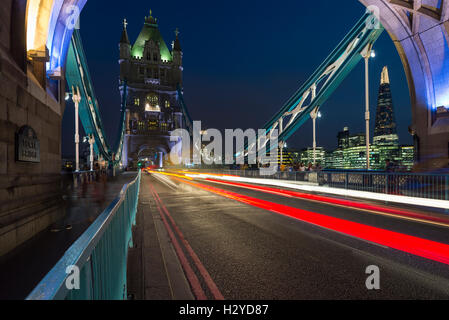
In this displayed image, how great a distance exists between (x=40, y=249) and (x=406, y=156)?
114m

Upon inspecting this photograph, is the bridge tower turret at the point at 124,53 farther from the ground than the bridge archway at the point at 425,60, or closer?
farther from the ground

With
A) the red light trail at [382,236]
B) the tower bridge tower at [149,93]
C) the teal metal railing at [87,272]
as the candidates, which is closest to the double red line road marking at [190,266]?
the teal metal railing at [87,272]

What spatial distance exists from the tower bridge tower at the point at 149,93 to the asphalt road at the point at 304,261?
75.0 metres

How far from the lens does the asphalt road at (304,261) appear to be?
3.24 metres

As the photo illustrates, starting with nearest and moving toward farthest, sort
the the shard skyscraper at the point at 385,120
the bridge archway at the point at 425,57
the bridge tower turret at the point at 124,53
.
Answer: the bridge archway at the point at 425,57 → the bridge tower turret at the point at 124,53 → the the shard skyscraper at the point at 385,120

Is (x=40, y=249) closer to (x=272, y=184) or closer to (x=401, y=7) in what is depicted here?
(x=272, y=184)

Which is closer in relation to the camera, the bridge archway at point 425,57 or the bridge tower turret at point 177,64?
the bridge archway at point 425,57

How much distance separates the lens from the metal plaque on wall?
215 inches

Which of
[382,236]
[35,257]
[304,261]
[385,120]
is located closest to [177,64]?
[35,257]

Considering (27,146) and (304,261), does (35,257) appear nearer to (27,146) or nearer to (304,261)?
(27,146)

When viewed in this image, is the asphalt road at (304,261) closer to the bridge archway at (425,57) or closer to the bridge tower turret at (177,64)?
the bridge archway at (425,57)

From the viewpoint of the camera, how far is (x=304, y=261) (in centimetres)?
419

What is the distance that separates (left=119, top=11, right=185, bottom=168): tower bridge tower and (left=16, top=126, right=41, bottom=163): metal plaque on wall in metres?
73.0
